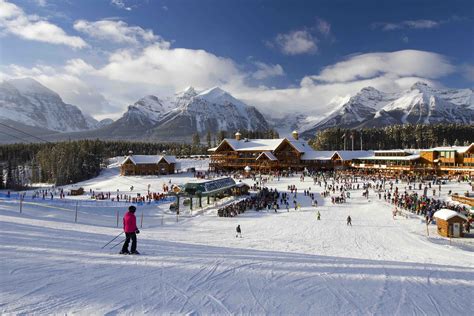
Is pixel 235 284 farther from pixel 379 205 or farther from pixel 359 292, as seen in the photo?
pixel 379 205

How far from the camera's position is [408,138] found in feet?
338

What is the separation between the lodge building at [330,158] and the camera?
52250mm

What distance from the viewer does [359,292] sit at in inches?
271

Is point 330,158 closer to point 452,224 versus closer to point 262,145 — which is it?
point 262,145

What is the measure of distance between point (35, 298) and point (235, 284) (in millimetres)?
3731

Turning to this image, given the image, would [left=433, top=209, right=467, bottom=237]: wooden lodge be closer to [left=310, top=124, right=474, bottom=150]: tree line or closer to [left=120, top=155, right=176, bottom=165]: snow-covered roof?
[left=120, top=155, right=176, bottom=165]: snow-covered roof

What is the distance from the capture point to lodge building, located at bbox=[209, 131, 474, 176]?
5225cm

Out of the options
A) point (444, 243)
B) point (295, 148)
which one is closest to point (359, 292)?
point (444, 243)

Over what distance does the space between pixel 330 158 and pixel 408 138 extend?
5435 centimetres

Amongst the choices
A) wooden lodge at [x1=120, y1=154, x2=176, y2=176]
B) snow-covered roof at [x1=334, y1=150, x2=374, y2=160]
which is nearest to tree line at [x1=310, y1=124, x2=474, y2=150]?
snow-covered roof at [x1=334, y1=150, x2=374, y2=160]

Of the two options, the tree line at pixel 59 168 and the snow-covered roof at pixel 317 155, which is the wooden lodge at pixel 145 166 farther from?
the snow-covered roof at pixel 317 155

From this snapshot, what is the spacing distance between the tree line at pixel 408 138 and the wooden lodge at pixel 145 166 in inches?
2317

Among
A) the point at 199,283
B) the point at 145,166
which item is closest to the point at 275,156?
the point at 145,166

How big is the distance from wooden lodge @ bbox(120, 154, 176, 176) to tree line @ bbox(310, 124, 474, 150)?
5886 cm
